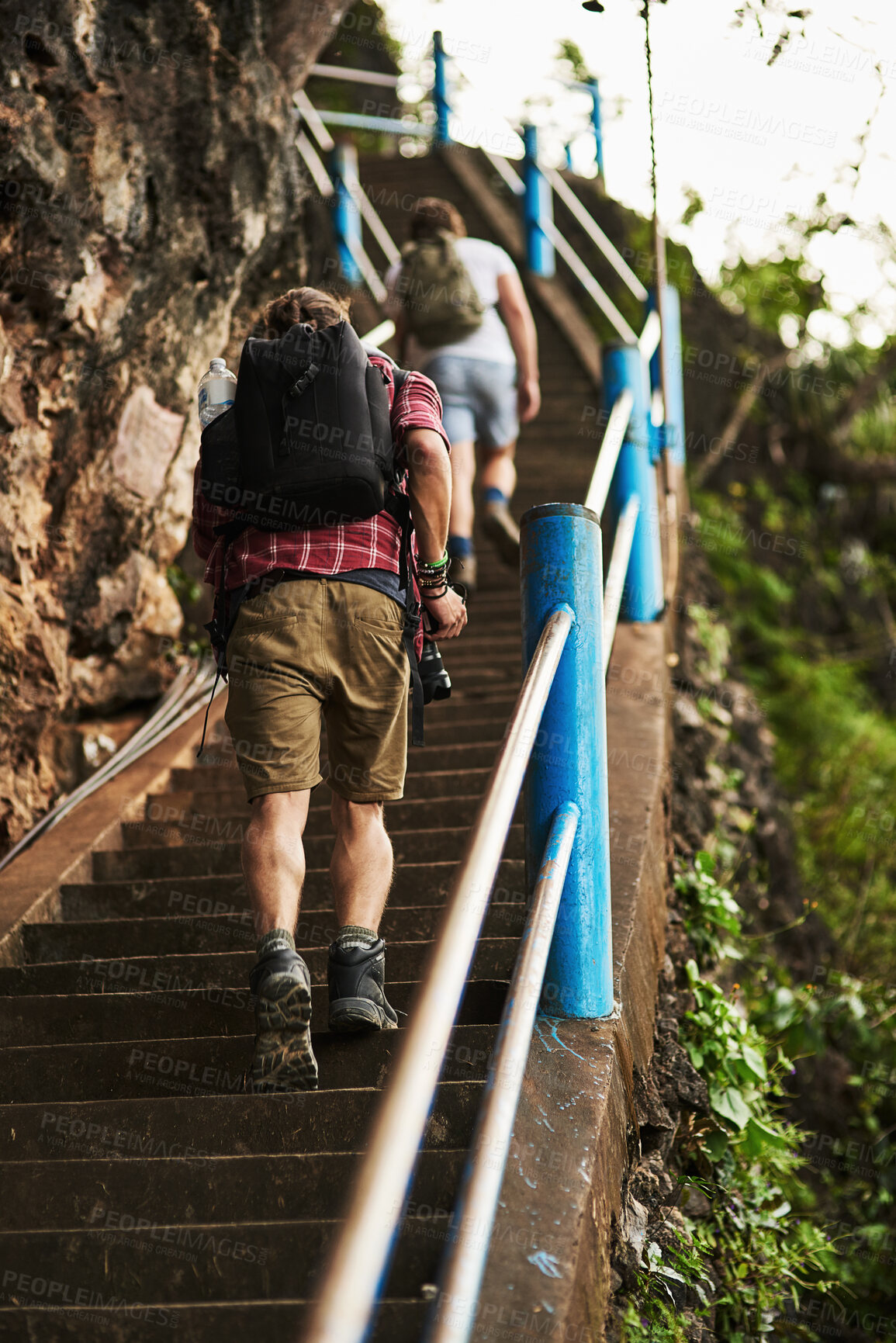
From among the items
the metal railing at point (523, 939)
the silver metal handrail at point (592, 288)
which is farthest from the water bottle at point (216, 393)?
the silver metal handrail at point (592, 288)

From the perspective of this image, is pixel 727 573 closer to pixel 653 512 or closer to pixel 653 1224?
pixel 653 512

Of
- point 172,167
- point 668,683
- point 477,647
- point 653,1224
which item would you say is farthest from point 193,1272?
point 172,167

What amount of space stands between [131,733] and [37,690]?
0.61m

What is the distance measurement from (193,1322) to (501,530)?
369 centimetres

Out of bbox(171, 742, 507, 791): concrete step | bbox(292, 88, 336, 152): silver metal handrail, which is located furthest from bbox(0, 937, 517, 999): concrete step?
bbox(292, 88, 336, 152): silver metal handrail

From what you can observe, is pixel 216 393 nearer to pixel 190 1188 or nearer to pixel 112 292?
pixel 190 1188

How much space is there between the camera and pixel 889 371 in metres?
10.7

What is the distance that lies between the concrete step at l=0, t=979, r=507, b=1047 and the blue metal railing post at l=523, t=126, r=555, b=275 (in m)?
8.27

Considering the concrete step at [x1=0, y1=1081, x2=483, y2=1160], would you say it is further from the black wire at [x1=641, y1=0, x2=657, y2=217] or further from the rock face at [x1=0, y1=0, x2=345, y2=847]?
the black wire at [x1=641, y1=0, x2=657, y2=217]

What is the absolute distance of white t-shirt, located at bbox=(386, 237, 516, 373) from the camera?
16.0ft

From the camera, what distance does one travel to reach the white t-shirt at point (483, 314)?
191 inches

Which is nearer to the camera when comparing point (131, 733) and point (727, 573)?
point (131, 733)

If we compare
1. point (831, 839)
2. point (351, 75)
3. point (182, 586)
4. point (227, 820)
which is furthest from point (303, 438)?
point (351, 75)

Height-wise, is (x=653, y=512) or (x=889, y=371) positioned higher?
(x=889, y=371)
